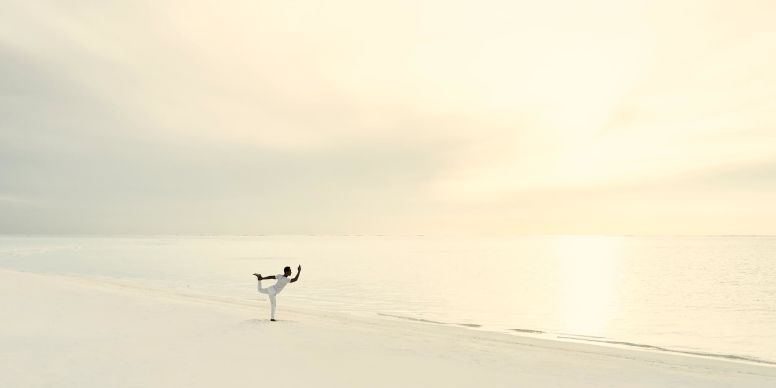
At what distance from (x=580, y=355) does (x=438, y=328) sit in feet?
26.2

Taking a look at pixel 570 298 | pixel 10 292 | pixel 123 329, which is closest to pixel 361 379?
pixel 123 329

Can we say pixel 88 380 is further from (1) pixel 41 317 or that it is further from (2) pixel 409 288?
(2) pixel 409 288

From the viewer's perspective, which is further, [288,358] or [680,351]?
[680,351]

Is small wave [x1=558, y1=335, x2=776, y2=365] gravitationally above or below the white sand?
below

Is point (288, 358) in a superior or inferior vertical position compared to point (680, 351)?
superior

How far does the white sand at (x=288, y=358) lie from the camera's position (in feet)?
39.8

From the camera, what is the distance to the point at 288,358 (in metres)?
14.4

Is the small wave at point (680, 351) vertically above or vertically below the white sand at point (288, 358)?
below

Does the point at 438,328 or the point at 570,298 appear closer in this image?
the point at 438,328

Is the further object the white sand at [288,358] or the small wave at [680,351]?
the small wave at [680,351]

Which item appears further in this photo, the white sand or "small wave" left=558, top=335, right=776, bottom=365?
"small wave" left=558, top=335, right=776, bottom=365

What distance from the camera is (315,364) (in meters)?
→ 13.8

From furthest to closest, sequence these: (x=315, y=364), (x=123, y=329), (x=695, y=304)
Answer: (x=695, y=304) < (x=123, y=329) < (x=315, y=364)

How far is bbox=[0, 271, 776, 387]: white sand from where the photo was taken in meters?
12.1
